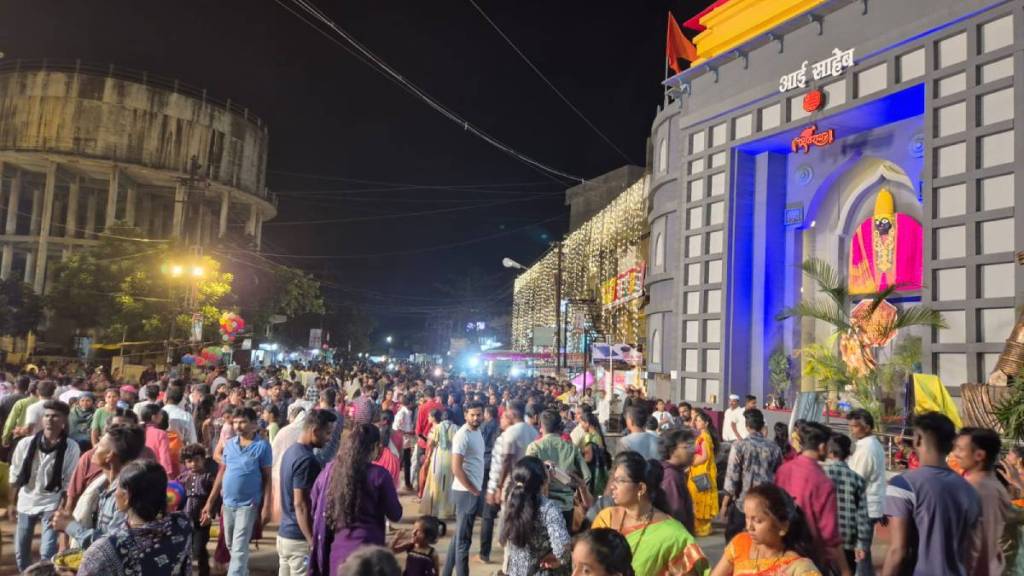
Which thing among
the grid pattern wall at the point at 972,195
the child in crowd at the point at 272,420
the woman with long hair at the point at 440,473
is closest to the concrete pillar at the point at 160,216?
the child in crowd at the point at 272,420

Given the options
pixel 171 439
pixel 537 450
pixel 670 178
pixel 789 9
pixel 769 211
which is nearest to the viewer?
pixel 537 450

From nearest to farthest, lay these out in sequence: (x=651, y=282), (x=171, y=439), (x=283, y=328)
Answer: (x=171, y=439)
(x=651, y=282)
(x=283, y=328)

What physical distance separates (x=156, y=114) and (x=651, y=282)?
36913 mm

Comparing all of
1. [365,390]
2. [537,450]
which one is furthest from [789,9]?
[537,450]

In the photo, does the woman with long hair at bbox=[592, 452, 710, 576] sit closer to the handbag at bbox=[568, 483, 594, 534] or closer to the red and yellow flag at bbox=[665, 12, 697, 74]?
the handbag at bbox=[568, 483, 594, 534]

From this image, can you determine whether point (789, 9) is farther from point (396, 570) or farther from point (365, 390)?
point (396, 570)

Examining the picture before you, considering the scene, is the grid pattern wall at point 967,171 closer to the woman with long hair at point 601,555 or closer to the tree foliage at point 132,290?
the woman with long hair at point 601,555

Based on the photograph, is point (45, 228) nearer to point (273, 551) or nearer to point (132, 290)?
point (132, 290)

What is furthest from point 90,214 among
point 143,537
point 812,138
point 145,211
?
point 143,537

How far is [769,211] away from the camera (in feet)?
71.6

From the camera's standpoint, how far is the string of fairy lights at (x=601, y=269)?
1377 inches

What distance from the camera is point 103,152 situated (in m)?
46.2

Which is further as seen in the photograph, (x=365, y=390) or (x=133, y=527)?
(x=365, y=390)

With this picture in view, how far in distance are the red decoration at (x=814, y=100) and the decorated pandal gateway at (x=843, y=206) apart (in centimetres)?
3
